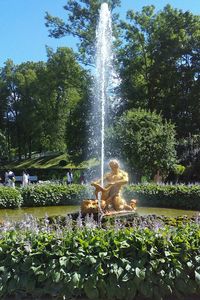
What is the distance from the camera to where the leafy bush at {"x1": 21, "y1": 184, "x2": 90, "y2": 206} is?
20125 millimetres

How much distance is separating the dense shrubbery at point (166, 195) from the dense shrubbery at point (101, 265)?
44.8ft

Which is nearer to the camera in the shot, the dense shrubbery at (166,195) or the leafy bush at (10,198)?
the leafy bush at (10,198)

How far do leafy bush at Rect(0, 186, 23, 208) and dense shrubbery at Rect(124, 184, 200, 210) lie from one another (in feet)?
15.5

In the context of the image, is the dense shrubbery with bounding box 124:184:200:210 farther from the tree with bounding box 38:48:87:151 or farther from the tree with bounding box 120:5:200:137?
the tree with bounding box 38:48:87:151

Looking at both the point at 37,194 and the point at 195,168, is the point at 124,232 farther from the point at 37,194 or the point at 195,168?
the point at 195,168

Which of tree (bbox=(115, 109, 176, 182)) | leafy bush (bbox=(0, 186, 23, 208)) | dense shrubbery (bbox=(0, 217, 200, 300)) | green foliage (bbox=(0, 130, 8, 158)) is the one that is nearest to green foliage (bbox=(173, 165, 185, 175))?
tree (bbox=(115, 109, 176, 182))

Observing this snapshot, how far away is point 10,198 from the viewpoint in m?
19.4

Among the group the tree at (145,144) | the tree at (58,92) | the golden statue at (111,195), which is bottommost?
the golden statue at (111,195)

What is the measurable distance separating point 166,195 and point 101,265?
14.7 m

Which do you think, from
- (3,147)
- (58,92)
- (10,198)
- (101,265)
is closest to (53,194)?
(10,198)

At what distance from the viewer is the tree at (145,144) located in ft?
87.9

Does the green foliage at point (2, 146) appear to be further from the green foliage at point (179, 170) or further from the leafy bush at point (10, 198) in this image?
the leafy bush at point (10, 198)

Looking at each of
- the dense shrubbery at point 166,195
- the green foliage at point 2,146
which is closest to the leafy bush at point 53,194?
the dense shrubbery at point 166,195

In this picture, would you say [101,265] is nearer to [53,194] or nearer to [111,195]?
[111,195]
